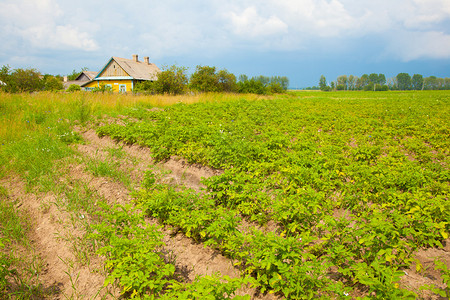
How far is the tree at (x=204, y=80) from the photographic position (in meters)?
25.1

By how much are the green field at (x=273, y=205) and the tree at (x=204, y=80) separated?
51.7 ft

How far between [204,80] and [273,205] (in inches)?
914

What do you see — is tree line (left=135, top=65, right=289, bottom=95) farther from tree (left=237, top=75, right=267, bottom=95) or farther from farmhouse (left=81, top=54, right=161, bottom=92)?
farmhouse (left=81, top=54, right=161, bottom=92)

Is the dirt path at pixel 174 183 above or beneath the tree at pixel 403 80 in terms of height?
beneath

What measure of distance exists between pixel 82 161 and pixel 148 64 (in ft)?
123

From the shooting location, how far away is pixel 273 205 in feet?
11.2

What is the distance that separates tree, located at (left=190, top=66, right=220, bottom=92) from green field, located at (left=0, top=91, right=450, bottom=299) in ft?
51.7

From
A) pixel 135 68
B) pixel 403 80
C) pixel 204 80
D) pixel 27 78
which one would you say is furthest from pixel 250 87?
pixel 403 80

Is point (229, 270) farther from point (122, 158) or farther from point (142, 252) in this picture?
point (122, 158)

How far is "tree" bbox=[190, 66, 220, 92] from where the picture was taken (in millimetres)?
25141

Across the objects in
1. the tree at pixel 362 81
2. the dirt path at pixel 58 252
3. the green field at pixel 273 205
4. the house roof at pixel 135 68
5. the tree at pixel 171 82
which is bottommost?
the dirt path at pixel 58 252

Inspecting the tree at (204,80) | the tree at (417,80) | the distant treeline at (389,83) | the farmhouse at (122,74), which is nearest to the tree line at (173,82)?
the tree at (204,80)

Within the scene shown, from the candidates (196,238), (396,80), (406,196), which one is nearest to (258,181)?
(196,238)

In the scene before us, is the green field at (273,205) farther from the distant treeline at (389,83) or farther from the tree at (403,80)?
the tree at (403,80)
